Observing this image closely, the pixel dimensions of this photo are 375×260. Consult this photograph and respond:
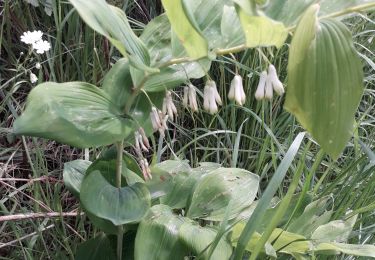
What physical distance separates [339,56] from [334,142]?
0.11 metres

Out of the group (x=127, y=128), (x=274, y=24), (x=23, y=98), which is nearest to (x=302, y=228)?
(x=127, y=128)

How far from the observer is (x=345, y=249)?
106cm

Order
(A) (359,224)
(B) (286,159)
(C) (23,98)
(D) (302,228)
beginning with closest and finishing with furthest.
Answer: (B) (286,159)
(D) (302,228)
(A) (359,224)
(C) (23,98)

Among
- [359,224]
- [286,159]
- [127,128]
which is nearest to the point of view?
[127,128]

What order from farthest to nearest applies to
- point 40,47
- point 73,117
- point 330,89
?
point 40,47
point 73,117
point 330,89

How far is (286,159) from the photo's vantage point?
104 cm

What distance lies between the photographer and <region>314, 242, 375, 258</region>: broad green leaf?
1042mm

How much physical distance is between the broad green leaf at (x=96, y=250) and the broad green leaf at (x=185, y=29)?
→ 53 centimetres

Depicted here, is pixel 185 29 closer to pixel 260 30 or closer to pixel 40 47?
pixel 260 30

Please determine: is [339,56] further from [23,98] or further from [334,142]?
[23,98]

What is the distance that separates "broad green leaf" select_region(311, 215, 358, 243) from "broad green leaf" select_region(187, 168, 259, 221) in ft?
0.51

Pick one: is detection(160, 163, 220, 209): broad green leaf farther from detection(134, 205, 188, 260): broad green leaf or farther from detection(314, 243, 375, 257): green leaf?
detection(314, 243, 375, 257): green leaf

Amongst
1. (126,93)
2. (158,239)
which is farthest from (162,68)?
(158,239)

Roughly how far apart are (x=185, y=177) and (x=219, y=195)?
0.08m
